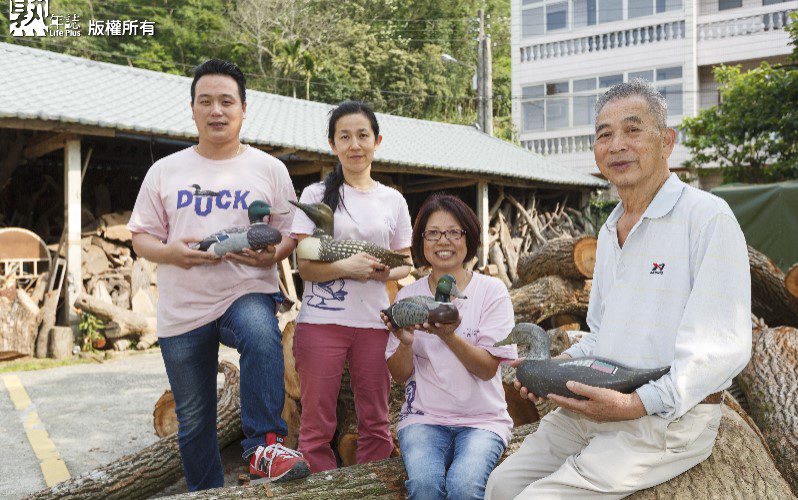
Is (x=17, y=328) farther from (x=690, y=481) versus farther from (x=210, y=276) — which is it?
(x=690, y=481)

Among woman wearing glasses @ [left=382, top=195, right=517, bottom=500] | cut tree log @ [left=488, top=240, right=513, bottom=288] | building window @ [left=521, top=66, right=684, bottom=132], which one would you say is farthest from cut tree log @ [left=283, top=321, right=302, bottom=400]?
building window @ [left=521, top=66, right=684, bottom=132]

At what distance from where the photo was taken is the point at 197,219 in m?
2.95

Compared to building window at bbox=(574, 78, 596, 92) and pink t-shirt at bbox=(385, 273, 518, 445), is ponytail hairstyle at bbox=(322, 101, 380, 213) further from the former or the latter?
building window at bbox=(574, 78, 596, 92)

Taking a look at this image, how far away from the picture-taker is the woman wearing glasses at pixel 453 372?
2.58 metres

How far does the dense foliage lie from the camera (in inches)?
1117

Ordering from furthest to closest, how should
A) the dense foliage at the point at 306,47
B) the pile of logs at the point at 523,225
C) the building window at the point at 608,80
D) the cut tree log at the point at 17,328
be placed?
1. the dense foliage at the point at 306,47
2. the building window at the point at 608,80
3. the pile of logs at the point at 523,225
4. the cut tree log at the point at 17,328

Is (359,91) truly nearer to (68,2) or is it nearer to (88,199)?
(68,2)

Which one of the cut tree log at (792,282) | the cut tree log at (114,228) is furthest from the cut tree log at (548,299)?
the cut tree log at (114,228)

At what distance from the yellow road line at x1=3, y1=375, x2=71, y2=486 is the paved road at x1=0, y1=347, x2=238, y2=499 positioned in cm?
3

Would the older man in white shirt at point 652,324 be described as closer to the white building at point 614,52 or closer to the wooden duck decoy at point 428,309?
the wooden duck decoy at point 428,309

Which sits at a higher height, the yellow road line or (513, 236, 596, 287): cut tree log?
(513, 236, 596, 287): cut tree log

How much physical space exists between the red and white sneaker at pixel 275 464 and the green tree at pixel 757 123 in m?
12.9

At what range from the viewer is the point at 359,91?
30203mm

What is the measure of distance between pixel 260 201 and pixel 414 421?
1174 millimetres
